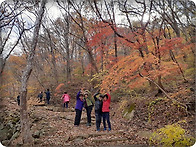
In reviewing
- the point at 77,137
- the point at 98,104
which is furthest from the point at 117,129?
the point at 77,137

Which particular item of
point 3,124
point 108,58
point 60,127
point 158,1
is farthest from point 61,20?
point 60,127

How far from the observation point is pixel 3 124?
8.58 metres

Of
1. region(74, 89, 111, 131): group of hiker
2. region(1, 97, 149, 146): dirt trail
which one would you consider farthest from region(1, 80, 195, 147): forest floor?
region(74, 89, 111, 131): group of hiker

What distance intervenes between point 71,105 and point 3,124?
6.30 meters

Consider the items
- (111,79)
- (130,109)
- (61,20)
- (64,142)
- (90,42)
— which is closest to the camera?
(64,142)

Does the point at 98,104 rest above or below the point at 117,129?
above

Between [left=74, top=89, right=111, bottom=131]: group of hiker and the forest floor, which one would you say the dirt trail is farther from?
[left=74, top=89, right=111, bottom=131]: group of hiker

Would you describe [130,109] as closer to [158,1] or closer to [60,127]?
[60,127]

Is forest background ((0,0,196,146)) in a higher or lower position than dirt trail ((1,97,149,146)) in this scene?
higher

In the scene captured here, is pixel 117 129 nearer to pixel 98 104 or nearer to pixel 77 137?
pixel 98 104

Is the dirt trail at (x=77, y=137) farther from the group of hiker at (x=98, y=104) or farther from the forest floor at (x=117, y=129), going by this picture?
the group of hiker at (x=98, y=104)

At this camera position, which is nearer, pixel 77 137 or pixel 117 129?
pixel 77 137

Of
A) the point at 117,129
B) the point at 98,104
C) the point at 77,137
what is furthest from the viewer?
the point at 117,129

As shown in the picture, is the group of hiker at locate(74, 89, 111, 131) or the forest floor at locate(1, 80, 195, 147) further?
the group of hiker at locate(74, 89, 111, 131)
